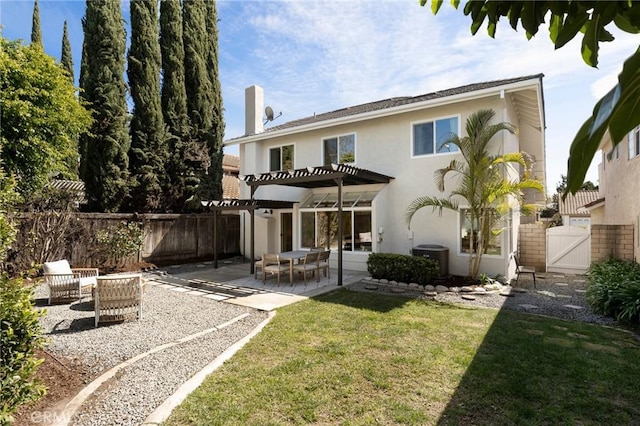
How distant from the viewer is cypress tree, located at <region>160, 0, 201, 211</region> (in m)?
19.5

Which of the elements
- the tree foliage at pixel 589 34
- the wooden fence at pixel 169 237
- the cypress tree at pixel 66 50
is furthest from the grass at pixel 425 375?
the cypress tree at pixel 66 50

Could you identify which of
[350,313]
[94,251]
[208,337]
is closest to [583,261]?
[350,313]

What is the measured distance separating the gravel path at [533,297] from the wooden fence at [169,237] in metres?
10.2

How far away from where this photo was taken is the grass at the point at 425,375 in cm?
426

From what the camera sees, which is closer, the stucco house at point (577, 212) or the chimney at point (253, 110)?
the chimney at point (253, 110)

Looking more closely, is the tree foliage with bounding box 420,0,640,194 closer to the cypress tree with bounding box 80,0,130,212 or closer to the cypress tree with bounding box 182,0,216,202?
the cypress tree with bounding box 80,0,130,212

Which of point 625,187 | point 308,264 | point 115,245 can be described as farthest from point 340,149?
point 625,187

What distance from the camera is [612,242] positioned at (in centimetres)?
1253

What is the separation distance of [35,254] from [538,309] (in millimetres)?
16939

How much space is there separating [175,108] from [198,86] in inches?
85.1

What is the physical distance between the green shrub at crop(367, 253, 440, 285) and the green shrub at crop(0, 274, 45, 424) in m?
9.84

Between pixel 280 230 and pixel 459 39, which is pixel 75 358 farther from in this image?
pixel 280 230

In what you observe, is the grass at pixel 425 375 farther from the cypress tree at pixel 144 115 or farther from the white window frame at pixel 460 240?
the cypress tree at pixel 144 115

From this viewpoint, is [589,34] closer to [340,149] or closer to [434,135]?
[434,135]
